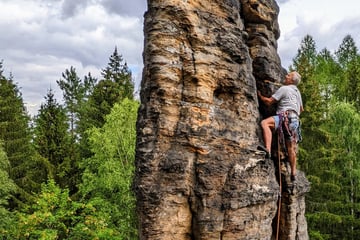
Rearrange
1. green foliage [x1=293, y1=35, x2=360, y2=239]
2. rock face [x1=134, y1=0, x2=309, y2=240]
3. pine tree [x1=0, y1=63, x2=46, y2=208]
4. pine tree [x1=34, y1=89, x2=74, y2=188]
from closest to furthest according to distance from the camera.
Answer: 1. rock face [x1=134, y1=0, x2=309, y2=240]
2. green foliage [x1=293, y1=35, x2=360, y2=239]
3. pine tree [x1=34, y1=89, x2=74, y2=188]
4. pine tree [x1=0, y1=63, x2=46, y2=208]

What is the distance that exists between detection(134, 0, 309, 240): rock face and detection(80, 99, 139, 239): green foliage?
14.2m

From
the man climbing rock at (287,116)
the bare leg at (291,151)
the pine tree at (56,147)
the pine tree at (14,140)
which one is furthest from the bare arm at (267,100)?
the pine tree at (14,140)

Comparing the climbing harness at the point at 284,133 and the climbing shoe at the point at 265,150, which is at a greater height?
the climbing harness at the point at 284,133

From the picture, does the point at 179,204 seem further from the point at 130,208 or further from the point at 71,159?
the point at 71,159

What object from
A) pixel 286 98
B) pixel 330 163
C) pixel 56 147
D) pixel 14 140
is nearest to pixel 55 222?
pixel 56 147

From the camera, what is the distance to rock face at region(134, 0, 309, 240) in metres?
7.48

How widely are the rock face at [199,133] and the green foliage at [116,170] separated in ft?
46.7

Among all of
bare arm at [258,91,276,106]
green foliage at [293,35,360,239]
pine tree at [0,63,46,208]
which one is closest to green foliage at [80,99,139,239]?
pine tree at [0,63,46,208]

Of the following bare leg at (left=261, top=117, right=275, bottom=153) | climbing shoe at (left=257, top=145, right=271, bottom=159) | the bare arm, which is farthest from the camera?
the bare arm

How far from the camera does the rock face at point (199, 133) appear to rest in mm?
7480

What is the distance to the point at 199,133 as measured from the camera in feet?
25.4

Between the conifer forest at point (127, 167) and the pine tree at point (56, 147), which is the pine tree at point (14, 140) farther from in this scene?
the pine tree at point (56, 147)

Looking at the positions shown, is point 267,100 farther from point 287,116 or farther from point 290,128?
point 290,128

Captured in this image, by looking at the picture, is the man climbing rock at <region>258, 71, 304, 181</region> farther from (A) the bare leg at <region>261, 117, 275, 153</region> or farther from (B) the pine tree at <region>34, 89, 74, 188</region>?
(B) the pine tree at <region>34, 89, 74, 188</region>
